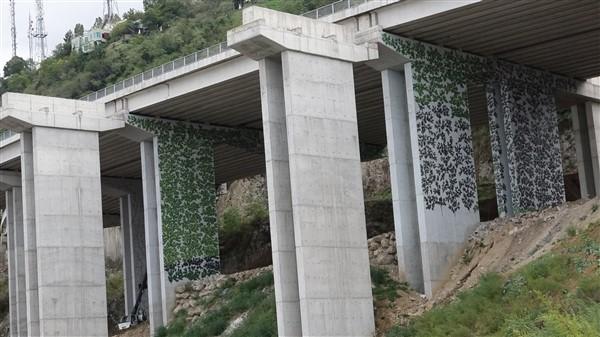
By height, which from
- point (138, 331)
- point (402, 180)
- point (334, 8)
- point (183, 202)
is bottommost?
point (138, 331)

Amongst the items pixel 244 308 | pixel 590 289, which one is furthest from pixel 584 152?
pixel 590 289

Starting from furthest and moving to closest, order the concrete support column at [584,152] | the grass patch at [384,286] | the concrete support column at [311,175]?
1. the concrete support column at [584,152]
2. the grass patch at [384,286]
3. the concrete support column at [311,175]

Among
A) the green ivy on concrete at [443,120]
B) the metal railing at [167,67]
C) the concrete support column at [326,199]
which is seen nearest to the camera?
the concrete support column at [326,199]

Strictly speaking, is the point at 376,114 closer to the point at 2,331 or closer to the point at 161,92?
the point at 161,92

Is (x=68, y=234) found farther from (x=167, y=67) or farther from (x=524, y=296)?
(x=524, y=296)

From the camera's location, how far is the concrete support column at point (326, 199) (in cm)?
2555

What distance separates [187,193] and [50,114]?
631cm

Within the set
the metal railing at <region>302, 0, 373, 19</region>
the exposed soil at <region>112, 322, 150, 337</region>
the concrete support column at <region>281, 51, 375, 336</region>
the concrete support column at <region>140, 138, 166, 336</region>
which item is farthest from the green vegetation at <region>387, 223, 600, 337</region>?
the exposed soil at <region>112, 322, 150, 337</region>

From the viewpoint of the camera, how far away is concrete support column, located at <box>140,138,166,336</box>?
122 feet

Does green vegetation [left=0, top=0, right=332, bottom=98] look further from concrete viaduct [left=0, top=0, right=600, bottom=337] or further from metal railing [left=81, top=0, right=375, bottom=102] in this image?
metal railing [left=81, top=0, right=375, bottom=102]

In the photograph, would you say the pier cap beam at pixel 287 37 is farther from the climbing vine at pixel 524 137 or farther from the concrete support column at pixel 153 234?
→ the concrete support column at pixel 153 234

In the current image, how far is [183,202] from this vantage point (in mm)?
38281

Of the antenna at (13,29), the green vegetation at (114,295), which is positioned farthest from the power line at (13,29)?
the green vegetation at (114,295)

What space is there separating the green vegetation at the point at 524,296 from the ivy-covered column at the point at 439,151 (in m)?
4.21
